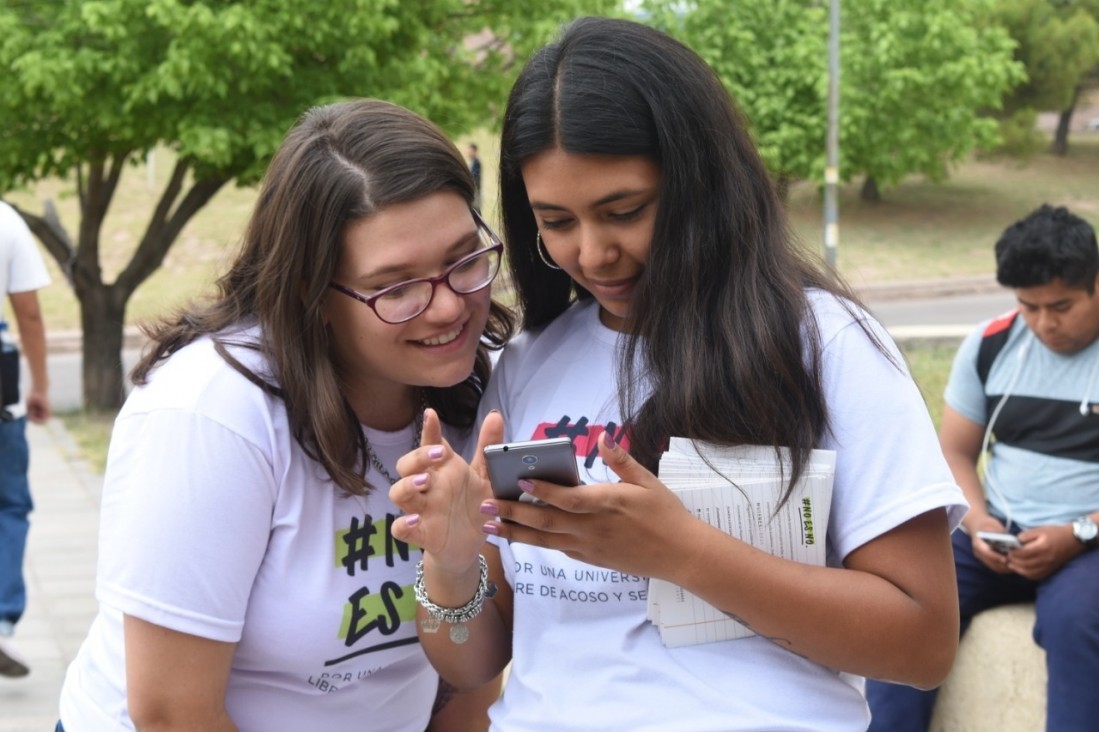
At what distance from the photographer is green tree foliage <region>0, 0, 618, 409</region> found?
9461 mm

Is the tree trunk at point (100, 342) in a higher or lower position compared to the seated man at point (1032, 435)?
lower

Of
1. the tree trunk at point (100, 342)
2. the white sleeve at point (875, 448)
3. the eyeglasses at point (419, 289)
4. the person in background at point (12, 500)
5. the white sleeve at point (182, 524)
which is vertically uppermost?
the eyeglasses at point (419, 289)

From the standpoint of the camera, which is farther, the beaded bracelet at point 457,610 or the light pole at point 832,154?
the light pole at point 832,154

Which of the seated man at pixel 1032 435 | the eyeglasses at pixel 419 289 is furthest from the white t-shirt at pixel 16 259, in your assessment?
the eyeglasses at pixel 419 289

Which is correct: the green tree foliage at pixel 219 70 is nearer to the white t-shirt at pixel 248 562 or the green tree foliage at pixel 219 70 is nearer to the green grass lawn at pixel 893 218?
the green grass lawn at pixel 893 218

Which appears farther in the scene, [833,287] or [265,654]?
[265,654]

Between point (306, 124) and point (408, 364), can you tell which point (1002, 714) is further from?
point (306, 124)

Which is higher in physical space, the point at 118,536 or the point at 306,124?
the point at 306,124

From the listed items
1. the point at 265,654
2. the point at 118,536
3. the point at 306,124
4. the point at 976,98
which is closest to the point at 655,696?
the point at 265,654

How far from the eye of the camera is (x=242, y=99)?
10.2 m

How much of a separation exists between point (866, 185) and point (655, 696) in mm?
31484

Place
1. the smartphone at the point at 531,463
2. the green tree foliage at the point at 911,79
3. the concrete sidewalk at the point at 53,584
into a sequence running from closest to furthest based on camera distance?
the smartphone at the point at 531,463 → the concrete sidewalk at the point at 53,584 → the green tree foliage at the point at 911,79

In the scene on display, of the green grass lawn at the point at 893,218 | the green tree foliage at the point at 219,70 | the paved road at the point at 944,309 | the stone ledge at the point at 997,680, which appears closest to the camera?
the stone ledge at the point at 997,680

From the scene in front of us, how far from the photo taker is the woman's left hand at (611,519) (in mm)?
1660
